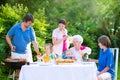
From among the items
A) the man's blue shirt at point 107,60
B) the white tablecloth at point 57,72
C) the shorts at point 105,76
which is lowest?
the shorts at point 105,76

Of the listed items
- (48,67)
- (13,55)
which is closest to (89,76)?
(48,67)

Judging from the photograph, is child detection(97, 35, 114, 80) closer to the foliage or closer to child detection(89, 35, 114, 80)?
child detection(89, 35, 114, 80)

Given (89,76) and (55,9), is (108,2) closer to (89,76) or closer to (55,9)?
(55,9)

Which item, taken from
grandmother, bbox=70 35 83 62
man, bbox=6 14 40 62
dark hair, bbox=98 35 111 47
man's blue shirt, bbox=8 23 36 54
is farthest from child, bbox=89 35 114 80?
man's blue shirt, bbox=8 23 36 54

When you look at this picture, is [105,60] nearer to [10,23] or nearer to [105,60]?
[105,60]

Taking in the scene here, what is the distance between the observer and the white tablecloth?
5355mm

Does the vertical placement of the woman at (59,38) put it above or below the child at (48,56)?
above

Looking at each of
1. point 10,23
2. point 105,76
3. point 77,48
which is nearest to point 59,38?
point 10,23

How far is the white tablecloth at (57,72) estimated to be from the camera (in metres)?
5.36

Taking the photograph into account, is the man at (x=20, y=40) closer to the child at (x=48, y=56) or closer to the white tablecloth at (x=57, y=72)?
the child at (x=48, y=56)

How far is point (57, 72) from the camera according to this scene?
539 centimetres

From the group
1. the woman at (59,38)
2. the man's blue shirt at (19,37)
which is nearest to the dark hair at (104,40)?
the man's blue shirt at (19,37)

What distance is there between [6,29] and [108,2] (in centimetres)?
503

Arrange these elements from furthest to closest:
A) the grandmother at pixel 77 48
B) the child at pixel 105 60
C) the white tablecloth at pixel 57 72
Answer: the grandmother at pixel 77 48, the child at pixel 105 60, the white tablecloth at pixel 57 72
